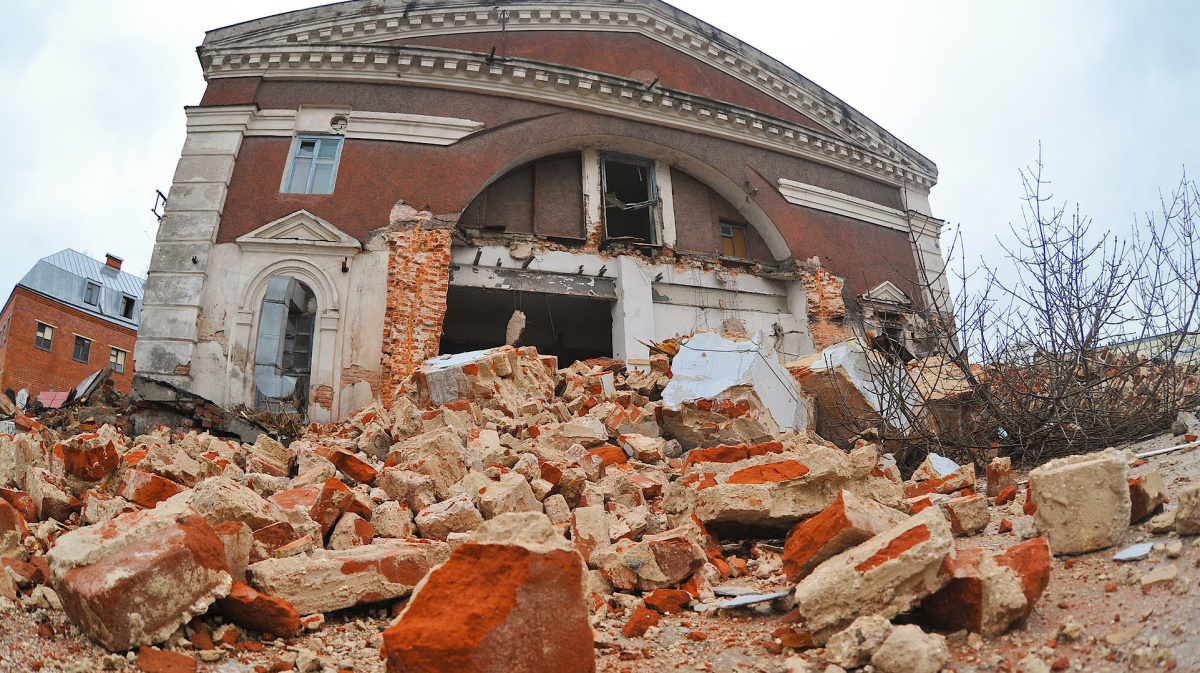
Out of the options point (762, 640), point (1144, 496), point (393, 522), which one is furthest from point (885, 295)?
point (762, 640)

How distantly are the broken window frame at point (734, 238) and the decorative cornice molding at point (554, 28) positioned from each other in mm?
3435

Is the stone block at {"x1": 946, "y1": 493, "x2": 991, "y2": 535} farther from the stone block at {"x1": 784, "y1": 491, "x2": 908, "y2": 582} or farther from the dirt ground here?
the stone block at {"x1": 784, "y1": 491, "x2": 908, "y2": 582}

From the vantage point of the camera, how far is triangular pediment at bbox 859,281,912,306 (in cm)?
1451

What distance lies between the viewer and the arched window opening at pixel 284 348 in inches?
405

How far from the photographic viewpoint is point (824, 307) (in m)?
13.8

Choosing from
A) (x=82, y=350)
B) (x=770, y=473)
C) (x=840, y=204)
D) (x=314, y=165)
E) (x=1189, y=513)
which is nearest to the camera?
(x=1189, y=513)

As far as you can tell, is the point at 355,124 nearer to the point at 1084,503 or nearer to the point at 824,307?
the point at 824,307

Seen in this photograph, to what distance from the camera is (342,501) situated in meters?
3.38

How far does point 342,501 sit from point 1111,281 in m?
5.14

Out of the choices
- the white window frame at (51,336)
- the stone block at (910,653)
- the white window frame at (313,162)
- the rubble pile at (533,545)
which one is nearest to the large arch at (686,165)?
the white window frame at (313,162)

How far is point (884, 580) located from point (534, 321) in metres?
12.1

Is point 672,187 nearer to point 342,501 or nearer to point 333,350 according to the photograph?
point 333,350

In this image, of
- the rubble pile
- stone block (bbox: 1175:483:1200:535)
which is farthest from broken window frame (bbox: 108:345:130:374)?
stone block (bbox: 1175:483:1200:535)

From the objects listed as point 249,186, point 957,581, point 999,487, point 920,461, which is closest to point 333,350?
point 249,186
